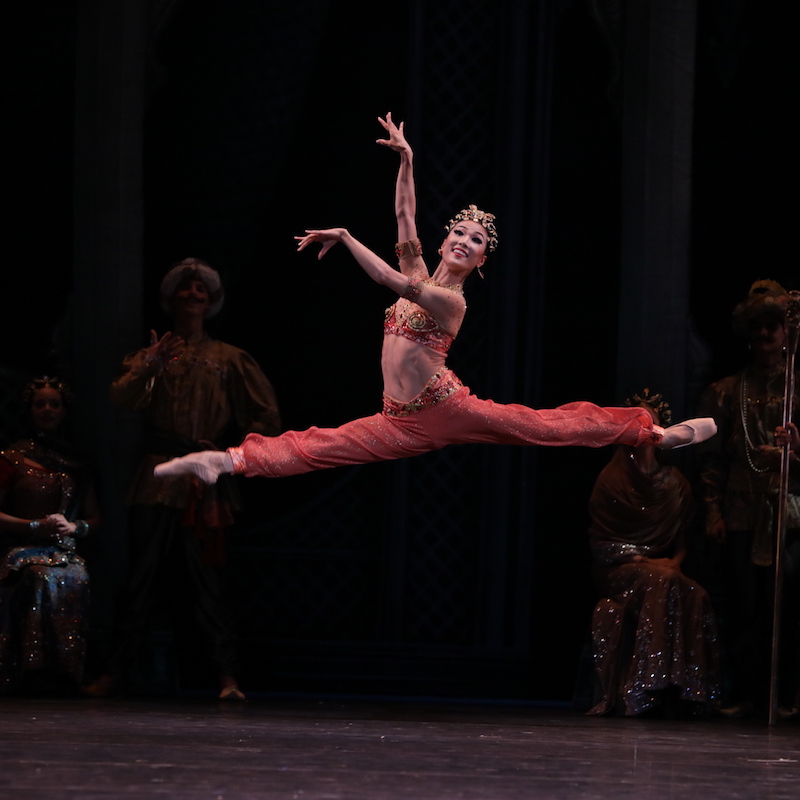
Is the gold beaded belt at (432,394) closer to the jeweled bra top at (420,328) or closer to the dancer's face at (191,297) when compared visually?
the jeweled bra top at (420,328)

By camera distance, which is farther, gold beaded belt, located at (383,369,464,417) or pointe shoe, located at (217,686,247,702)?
pointe shoe, located at (217,686,247,702)

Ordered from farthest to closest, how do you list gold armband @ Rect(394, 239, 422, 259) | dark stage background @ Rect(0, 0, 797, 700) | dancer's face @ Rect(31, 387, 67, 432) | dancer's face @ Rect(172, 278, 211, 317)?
dark stage background @ Rect(0, 0, 797, 700) → dancer's face @ Rect(172, 278, 211, 317) → dancer's face @ Rect(31, 387, 67, 432) → gold armband @ Rect(394, 239, 422, 259)

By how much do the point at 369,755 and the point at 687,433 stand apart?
1.92 metres

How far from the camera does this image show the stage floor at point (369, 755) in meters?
3.18

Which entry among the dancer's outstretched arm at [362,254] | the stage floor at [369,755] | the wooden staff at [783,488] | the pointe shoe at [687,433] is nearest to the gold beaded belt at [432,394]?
the dancer's outstretched arm at [362,254]

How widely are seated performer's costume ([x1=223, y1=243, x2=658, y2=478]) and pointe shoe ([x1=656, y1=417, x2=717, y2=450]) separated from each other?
91mm

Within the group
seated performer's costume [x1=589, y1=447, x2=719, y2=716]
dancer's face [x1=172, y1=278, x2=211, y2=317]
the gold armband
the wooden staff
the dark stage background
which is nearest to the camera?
the gold armband

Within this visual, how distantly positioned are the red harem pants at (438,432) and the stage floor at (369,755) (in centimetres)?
95

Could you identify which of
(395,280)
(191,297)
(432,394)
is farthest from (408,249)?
(191,297)

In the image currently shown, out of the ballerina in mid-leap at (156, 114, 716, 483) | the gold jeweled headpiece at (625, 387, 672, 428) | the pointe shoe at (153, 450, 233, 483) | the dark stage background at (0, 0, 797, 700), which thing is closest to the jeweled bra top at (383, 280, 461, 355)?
the ballerina in mid-leap at (156, 114, 716, 483)

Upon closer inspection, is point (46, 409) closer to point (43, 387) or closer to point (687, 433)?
point (43, 387)

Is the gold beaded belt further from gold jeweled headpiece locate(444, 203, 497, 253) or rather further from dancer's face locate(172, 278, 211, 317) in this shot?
dancer's face locate(172, 278, 211, 317)

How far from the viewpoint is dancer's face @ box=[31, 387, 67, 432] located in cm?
588

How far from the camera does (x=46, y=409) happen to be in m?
5.88
